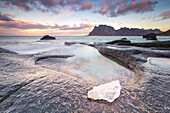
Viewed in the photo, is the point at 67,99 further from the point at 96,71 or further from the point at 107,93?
the point at 96,71

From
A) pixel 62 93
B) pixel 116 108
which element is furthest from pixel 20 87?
pixel 116 108

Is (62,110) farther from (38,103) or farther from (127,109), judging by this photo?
(127,109)

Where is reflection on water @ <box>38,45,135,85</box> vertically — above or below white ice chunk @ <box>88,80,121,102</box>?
below

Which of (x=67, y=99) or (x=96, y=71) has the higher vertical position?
(x=67, y=99)

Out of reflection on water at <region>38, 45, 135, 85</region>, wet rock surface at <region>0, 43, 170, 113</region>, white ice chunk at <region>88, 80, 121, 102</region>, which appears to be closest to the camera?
wet rock surface at <region>0, 43, 170, 113</region>

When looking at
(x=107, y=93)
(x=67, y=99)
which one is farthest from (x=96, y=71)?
(x=67, y=99)

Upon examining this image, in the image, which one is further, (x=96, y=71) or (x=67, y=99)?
(x=96, y=71)

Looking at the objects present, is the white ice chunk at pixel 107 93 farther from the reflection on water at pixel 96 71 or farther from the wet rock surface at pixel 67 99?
the reflection on water at pixel 96 71

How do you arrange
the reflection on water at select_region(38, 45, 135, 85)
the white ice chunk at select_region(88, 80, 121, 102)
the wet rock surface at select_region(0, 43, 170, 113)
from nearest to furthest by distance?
1. the wet rock surface at select_region(0, 43, 170, 113)
2. the white ice chunk at select_region(88, 80, 121, 102)
3. the reflection on water at select_region(38, 45, 135, 85)

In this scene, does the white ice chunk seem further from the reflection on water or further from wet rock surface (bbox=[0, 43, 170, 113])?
the reflection on water

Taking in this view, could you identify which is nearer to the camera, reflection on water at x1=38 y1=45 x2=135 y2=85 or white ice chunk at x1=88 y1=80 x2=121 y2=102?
white ice chunk at x1=88 y1=80 x2=121 y2=102

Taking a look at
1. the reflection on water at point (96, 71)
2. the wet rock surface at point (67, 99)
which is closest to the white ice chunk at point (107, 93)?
the wet rock surface at point (67, 99)

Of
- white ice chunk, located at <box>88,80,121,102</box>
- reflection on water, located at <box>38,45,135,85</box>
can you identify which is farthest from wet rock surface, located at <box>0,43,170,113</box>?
reflection on water, located at <box>38,45,135,85</box>

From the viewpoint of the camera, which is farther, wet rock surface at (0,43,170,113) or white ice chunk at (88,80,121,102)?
white ice chunk at (88,80,121,102)
